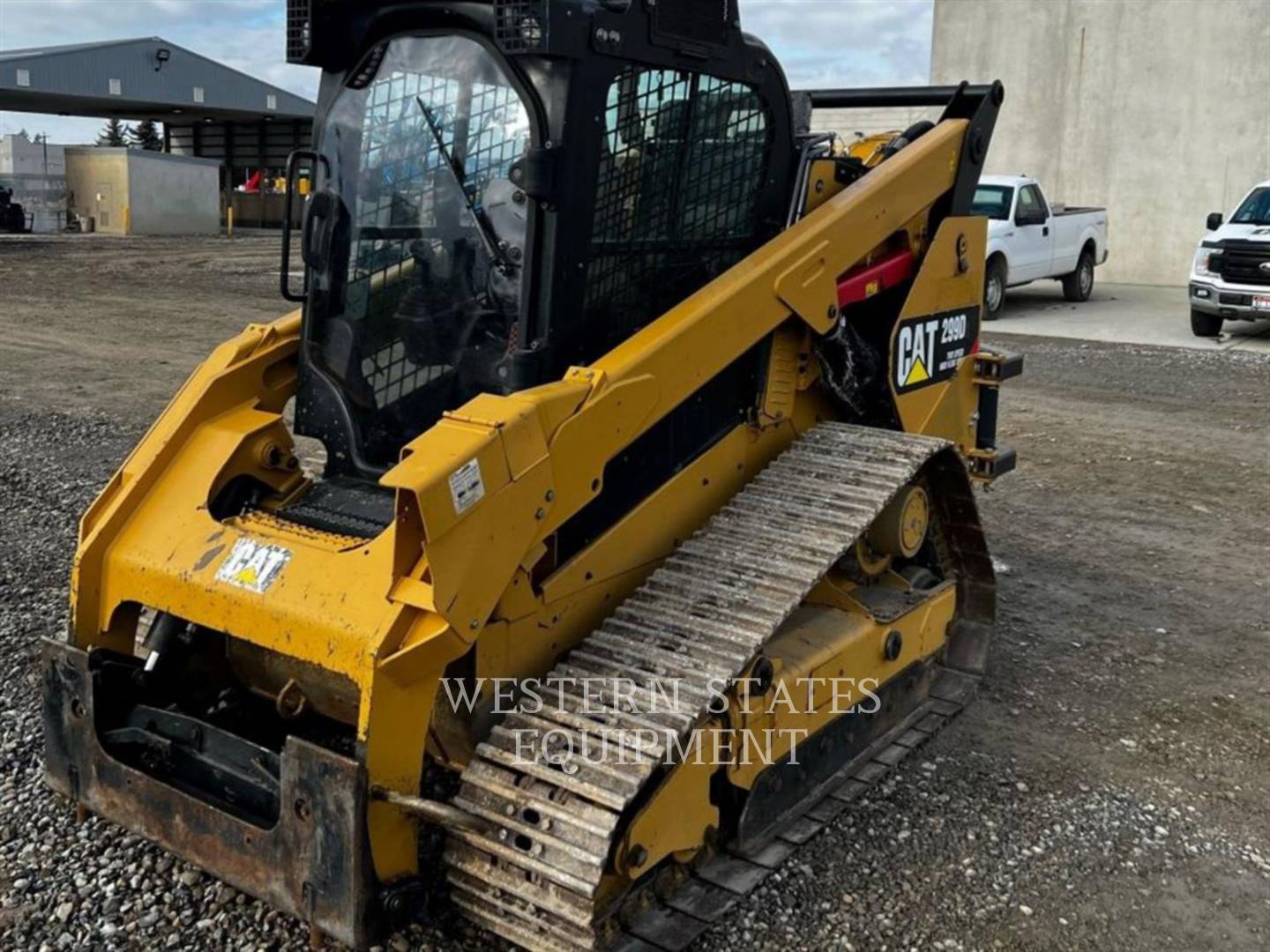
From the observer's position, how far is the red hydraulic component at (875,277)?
463cm

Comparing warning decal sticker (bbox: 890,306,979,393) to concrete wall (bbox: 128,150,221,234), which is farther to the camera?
concrete wall (bbox: 128,150,221,234)

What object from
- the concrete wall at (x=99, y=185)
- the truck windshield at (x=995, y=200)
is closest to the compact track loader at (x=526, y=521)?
the truck windshield at (x=995, y=200)

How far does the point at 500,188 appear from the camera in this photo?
3793mm

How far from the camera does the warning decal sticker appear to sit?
16.2 feet

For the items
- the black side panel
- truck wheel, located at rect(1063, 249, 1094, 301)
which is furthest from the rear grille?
the black side panel

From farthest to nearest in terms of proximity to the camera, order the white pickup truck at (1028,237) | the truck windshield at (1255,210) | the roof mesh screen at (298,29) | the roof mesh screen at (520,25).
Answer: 1. the white pickup truck at (1028,237)
2. the truck windshield at (1255,210)
3. the roof mesh screen at (298,29)
4. the roof mesh screen at (520,25)

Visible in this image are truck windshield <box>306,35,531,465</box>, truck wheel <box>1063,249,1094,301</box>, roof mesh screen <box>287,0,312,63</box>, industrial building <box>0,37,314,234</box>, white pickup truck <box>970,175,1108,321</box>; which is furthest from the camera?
industrial building <box>0,37,314,234</box>

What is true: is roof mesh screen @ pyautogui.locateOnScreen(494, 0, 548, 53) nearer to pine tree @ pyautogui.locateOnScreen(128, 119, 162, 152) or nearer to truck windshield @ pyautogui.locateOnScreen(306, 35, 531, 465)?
truck windshield @ pyautogui.locateOnScreen(306, 35, 531, 465)

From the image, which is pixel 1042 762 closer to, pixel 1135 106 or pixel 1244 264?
pixel 1244 264

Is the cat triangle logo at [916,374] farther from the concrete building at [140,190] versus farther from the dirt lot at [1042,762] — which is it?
the concrete building at [140,190]

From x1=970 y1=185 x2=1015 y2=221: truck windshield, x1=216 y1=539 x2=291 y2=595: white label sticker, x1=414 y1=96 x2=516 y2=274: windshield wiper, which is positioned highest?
x1=970 y1=185 x2=1015 y2=221: truck windshield

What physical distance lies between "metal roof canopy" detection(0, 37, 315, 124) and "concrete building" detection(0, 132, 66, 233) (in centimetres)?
138

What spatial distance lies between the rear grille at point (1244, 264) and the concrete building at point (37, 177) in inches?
1163

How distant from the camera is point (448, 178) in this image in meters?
3.89
